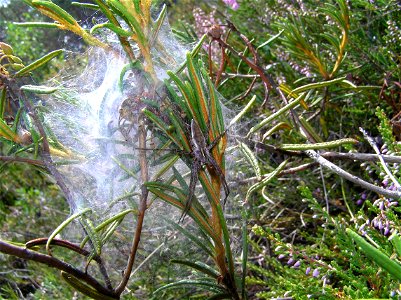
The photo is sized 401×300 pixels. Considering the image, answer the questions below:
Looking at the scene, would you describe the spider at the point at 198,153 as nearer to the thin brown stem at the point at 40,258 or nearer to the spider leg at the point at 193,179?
the spider leg at the point at 193,179

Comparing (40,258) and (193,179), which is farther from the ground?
(193,179)

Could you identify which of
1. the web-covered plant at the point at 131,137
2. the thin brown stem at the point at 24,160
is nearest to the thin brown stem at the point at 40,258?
the web-covered plant at the point at 131,137

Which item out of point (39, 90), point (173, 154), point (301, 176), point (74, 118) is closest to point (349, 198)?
point (301, 176)

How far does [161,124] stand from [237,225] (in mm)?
969

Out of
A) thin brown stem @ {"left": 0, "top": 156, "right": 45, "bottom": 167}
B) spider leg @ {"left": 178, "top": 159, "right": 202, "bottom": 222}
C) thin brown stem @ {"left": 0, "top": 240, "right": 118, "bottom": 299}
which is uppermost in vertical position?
thin brown stem @ {"left": 0, "top": 156, "right": 45, "bottom": 167}

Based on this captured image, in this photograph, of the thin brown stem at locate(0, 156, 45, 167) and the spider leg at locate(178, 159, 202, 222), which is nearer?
the spider leg at locate(178, 159, 202, 222)

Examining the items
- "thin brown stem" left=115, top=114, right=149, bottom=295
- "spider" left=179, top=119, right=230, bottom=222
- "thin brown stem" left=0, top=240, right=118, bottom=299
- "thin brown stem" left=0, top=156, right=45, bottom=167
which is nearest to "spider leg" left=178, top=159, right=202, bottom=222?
"spider" left=179, top=119, right=230, bottom=222

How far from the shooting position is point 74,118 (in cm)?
128

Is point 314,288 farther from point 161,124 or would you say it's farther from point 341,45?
point 341,45

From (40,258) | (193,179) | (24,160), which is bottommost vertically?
(40,258)

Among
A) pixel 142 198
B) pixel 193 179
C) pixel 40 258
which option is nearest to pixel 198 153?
pixel 193 179

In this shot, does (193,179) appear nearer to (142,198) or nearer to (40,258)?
(142,198)

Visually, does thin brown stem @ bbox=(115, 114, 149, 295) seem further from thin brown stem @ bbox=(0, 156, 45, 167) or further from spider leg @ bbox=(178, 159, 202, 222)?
thin brown stem @ bbox=(0, 156, 45, 167)

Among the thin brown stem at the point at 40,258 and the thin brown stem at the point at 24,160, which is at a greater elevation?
the thin brown stem at the point at 24,160
